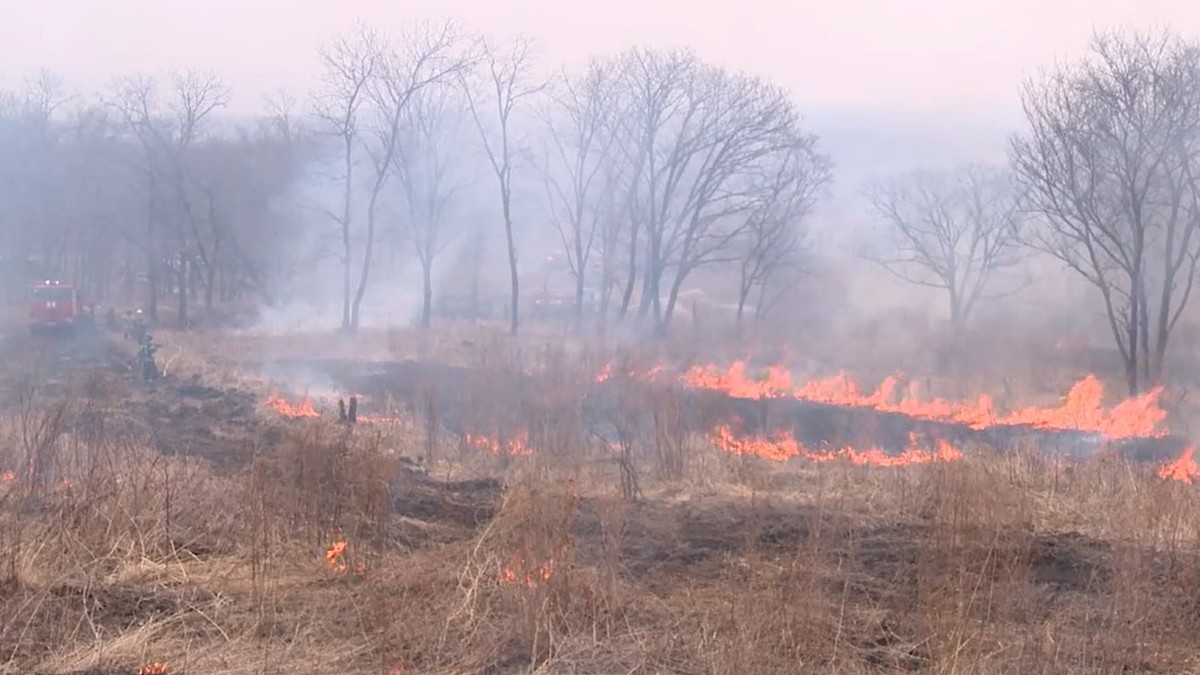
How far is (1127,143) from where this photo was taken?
69.9 feet

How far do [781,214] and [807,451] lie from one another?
2876cm

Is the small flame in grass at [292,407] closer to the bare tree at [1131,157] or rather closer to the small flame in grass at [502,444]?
the small flame in grass at [502,444]

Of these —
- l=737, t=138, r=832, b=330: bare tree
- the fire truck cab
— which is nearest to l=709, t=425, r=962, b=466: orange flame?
l=737, t=138, r=832, b=330: bare tree

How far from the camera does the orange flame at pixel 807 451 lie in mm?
14211

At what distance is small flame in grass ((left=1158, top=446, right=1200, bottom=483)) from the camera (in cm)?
1296

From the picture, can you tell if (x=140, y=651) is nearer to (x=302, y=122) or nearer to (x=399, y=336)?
(x=399, y=336)

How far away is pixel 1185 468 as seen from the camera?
14.8 metres

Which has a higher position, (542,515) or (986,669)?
(542,515)

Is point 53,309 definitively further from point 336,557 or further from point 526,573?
point 526,573

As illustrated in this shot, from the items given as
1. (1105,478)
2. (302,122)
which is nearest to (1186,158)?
(1105,478)

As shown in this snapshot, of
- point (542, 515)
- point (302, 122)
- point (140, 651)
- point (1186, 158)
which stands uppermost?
point (302, 122)

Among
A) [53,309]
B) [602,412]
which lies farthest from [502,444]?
[53,309]

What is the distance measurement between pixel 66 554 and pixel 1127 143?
2056cm

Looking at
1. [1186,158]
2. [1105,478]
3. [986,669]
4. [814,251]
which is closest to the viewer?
[986,669]
